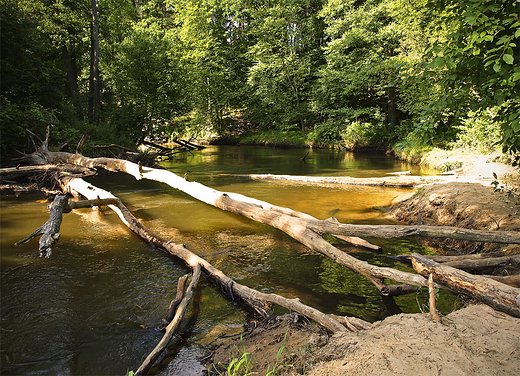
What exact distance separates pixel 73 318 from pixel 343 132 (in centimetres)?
2368

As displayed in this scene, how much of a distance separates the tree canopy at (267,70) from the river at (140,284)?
2.49m

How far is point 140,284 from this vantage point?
4789 mm

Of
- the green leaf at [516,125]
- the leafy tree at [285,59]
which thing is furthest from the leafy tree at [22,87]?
the leafy tree at [285,59]

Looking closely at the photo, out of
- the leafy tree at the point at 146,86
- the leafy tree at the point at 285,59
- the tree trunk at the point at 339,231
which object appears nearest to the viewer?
the tree trunk at the point at 339,231

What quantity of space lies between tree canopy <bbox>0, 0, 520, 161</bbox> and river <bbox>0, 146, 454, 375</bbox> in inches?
97.9

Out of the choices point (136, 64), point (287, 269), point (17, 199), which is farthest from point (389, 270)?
point (136, 64)

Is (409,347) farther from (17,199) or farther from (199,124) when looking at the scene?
(199,124)

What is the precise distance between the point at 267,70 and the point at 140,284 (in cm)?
2836

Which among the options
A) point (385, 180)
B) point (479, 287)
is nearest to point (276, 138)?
point (385, 180)

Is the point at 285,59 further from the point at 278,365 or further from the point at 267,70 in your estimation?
the point at 278,365

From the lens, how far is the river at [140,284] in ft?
11.2

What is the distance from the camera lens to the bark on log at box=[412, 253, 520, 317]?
9.46 feet

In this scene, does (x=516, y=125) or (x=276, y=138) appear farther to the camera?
(x=276, y=138)

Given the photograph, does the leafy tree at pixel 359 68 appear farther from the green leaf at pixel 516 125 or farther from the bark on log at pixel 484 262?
the bark on log at pixel 484 262
